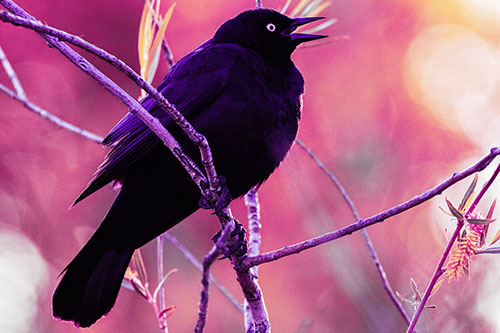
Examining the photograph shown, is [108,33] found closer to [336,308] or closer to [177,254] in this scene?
[177,254]

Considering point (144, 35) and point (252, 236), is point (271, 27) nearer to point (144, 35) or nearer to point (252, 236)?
point (144, 35)

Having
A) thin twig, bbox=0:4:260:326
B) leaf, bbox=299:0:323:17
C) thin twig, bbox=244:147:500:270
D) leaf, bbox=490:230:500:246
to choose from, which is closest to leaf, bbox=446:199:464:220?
thin twig, bbox=244:147:500:270

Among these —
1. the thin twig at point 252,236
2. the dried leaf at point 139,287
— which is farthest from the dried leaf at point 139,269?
the thin twig at point 252,236

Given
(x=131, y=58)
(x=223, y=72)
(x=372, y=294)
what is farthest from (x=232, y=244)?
(x=131, y=58)

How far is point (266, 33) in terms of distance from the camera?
3.57 metres

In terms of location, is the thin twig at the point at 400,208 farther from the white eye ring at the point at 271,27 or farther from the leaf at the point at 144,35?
the white eye ring at the point at 271,27

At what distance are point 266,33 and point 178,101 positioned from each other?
29.1 inches

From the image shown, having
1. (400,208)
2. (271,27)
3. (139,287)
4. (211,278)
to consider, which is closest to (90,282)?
(139,287)

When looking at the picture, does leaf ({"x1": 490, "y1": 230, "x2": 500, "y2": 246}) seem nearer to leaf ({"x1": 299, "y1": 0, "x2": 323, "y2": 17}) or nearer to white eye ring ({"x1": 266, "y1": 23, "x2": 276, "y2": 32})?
leaf ({"x1": 299, "y1": 0, "x2": 323, "y2": 17})

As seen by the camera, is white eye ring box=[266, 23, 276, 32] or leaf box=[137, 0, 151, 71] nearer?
leaf box=[137, 0, 151, 71]

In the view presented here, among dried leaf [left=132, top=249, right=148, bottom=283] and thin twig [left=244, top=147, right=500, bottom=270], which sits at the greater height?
thin twig [left=244, top=147, right=500, bottom=270]

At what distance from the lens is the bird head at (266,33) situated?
137 inches

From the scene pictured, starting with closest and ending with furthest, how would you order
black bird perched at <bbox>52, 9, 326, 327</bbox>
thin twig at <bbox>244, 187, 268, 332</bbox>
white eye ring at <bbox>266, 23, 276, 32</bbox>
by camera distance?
thin twig at <bbox>244, 187, 268, 332</bbox>
black bird perched at <bbox>52, 9, 326, 327</bbox>
white eye ring at <bbox>266, 23, 276, 32</bbox>

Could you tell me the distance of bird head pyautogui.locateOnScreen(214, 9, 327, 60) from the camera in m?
3.47
